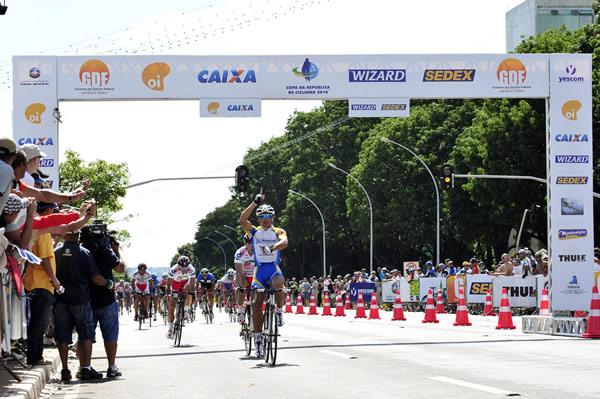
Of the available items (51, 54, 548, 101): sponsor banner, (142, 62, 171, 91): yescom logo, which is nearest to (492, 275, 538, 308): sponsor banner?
(51, 54, 548, 101): sponsor banner

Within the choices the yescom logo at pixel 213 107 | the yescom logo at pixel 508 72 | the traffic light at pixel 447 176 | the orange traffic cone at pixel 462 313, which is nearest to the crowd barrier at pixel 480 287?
the traffic light at pixel 447 176

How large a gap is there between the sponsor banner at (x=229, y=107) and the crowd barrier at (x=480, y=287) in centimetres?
927

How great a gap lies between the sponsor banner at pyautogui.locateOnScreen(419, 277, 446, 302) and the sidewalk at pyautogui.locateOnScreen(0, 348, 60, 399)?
88.7 ft

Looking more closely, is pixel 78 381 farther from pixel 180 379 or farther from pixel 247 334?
pixel 247 334

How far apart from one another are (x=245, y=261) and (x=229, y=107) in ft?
20.2

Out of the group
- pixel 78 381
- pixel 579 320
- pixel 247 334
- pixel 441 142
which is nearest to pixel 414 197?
pixel 441 142

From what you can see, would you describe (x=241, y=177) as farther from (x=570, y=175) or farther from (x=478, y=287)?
(x=570, y=175)

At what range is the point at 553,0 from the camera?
112m

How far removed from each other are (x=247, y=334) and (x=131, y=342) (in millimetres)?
6817

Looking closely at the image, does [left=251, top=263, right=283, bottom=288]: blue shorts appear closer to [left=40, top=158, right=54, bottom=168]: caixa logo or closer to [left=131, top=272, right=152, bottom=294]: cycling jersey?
[left=40, top=158, right=54, bottom=168]: caixa logo

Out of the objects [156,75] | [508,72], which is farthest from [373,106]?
[156,75]

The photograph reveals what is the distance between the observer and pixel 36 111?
25312 mm

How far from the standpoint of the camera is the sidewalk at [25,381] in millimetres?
9766

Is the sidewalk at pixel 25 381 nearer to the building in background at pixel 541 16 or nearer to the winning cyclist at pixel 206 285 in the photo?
the winning cyclist at pixel 206 285
